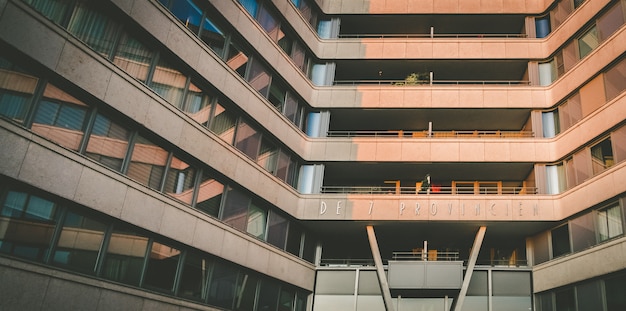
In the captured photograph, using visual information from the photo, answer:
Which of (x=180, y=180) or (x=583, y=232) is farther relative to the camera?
(x=583, y=232)

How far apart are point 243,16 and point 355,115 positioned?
9.23 meters

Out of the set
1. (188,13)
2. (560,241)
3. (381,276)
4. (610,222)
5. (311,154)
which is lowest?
(381,276)

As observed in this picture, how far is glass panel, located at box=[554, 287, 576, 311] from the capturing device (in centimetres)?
2103

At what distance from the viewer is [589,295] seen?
19.9 meters

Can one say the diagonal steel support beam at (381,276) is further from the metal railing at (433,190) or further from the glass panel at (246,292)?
the glass panel at (246,292)

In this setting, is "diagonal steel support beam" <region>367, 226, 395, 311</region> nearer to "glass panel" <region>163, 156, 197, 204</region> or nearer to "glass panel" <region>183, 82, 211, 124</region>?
"glass panel" <region>163, 156, 197, 204</region>

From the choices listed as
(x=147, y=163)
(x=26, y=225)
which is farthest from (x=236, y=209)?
(x=26, y=225)

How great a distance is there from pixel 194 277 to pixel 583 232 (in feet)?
52.3

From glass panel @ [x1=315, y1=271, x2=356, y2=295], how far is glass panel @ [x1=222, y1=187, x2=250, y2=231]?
6421mm

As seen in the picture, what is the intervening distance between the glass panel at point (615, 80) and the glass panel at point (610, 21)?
173 centimetres

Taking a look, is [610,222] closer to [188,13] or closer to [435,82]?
[435,82]

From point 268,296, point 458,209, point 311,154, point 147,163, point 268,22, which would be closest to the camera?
point 147,163

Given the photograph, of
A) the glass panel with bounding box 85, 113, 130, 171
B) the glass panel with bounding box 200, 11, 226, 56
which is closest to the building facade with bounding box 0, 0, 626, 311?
the glass panel with bounding box 85, 113, 130, 171

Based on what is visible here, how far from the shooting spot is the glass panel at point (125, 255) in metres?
15.1
